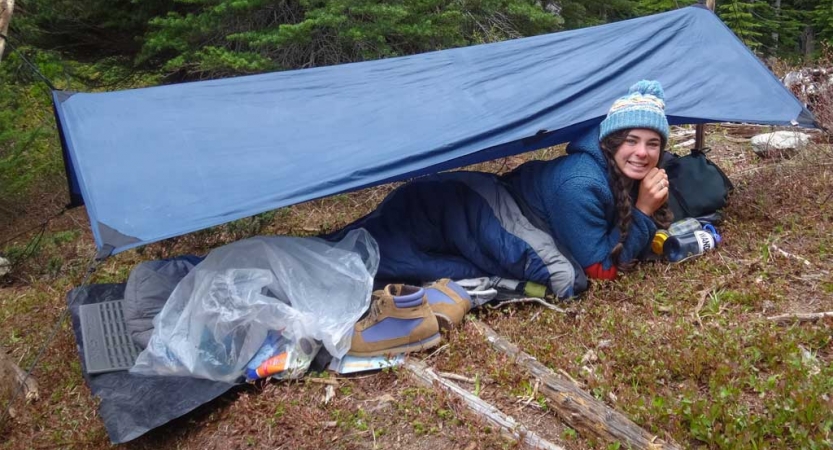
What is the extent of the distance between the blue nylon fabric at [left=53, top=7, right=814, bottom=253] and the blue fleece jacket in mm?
231

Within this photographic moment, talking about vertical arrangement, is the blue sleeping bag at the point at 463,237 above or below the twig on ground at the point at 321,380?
above

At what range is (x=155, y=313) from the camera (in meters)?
2.92

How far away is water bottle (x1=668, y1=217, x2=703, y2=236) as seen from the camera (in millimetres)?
3238

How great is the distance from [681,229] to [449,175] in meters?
1.13

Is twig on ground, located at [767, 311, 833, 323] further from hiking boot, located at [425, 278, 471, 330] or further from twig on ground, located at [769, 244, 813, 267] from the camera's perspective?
hiking boot, located at [425, 278, 471, 330]

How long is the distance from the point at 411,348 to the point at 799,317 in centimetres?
141

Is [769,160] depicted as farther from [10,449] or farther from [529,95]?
[10,449]

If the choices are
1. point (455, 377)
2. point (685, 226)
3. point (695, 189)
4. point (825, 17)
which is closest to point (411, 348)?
point (455, 377)

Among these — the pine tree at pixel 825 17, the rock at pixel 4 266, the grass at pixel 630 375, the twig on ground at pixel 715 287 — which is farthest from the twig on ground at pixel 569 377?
the pine tree at pixel 825 17

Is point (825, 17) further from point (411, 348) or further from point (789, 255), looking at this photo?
point (411, 348)

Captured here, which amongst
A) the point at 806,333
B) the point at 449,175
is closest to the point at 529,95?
the point at 449,175

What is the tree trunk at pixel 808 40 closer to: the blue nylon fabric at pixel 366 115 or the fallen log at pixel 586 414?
the blue nylon fabric at pixel 366 115

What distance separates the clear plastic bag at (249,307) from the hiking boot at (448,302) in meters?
0.27

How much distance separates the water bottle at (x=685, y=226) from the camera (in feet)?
10.6
